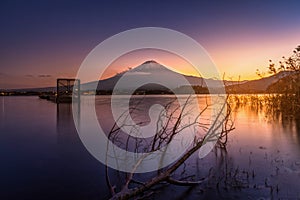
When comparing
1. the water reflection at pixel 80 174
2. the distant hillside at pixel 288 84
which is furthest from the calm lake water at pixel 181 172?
the distant hillside at pixel 288 84

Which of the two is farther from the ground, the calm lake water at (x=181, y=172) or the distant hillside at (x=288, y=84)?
the distant hillside at (x=288, y=84)

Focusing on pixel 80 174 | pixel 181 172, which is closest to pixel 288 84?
pixel 181 172

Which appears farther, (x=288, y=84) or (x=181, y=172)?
(x=288, y=84)

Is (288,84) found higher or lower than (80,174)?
higher

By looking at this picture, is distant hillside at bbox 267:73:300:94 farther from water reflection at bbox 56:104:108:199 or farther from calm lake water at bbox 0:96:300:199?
water reflection at bbox 56:104:108:199

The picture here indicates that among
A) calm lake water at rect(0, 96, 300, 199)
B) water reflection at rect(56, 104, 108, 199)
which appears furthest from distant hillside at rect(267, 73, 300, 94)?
water reflection at rect(56, 104, 108, 199)

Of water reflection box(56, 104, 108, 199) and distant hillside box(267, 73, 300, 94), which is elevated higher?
distant hillside box(267, 73, 300, 94)

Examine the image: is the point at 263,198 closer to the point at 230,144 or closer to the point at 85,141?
the point at 230,144

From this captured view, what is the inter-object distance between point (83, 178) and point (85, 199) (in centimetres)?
125

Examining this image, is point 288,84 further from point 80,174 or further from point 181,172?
point 80,174

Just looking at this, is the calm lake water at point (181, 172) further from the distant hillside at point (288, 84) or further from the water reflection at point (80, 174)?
the distant hillside at point (288, 84)

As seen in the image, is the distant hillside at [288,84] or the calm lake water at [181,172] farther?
the distant hillside at [288,84]

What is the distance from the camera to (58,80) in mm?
56312

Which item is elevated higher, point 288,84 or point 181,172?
point 288,84
